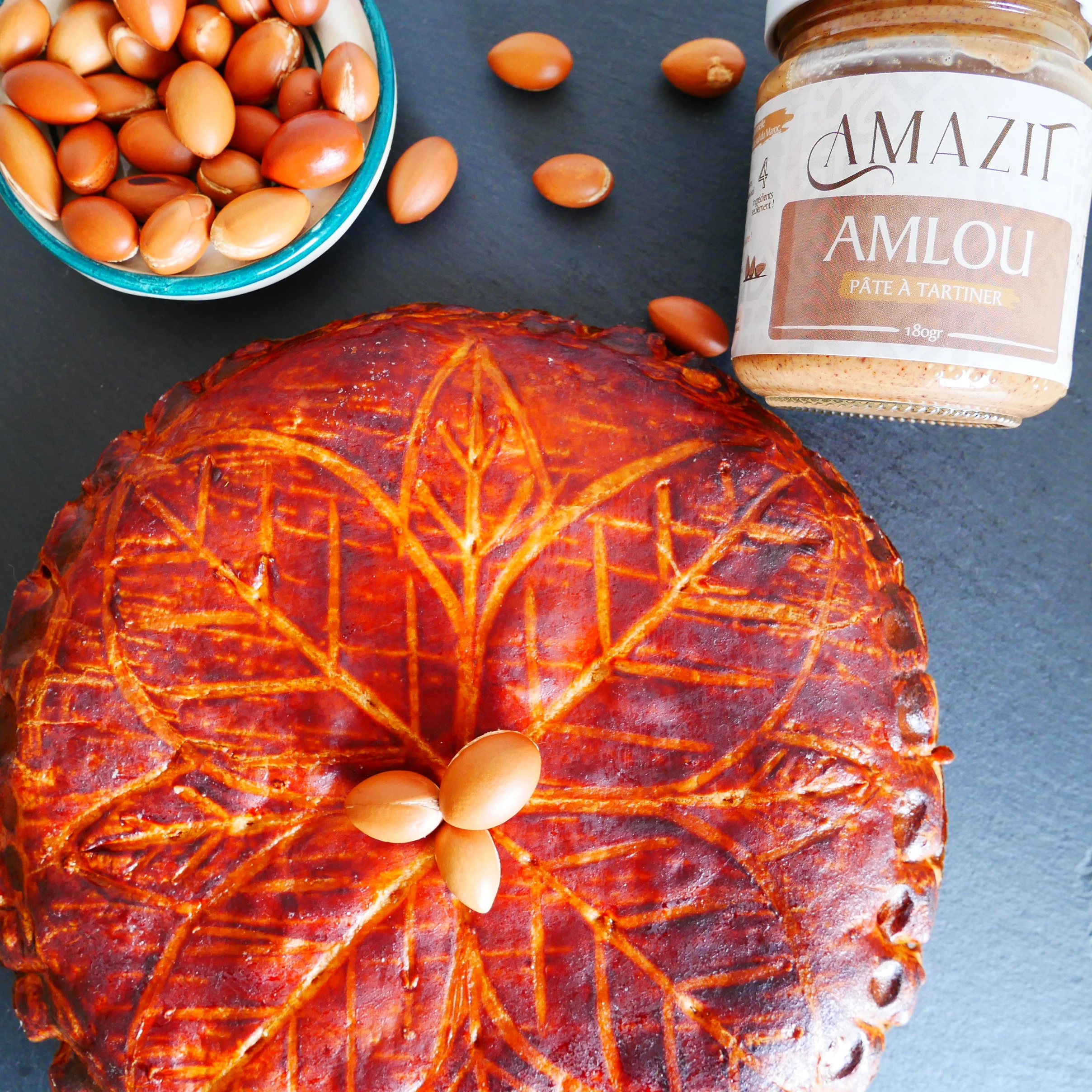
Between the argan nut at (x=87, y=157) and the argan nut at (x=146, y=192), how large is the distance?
25 mm

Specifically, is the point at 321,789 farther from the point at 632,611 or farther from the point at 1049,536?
the point at 1049,536

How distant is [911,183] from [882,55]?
0.48 feet

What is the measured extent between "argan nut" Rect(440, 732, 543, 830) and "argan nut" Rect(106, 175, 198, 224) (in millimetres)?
903

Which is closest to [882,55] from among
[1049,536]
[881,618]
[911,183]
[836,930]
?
[911,183]

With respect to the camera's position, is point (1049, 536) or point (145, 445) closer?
point (145, 445)

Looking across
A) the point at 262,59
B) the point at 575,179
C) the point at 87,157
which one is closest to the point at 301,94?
the point at 262,59

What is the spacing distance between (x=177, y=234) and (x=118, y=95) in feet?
0.84

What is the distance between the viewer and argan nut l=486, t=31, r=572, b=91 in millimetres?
1397

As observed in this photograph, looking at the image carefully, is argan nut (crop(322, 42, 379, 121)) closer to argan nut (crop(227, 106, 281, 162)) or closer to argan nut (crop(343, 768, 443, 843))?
argan nut (crop(227, 106, 281, 162))

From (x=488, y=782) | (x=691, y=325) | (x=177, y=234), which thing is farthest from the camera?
(x=691, y=325)

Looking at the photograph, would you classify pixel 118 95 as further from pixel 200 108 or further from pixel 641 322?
pixel 641 322

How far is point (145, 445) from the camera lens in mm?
1162

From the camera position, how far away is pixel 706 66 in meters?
1.38

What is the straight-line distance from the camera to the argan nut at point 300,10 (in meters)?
1.24
